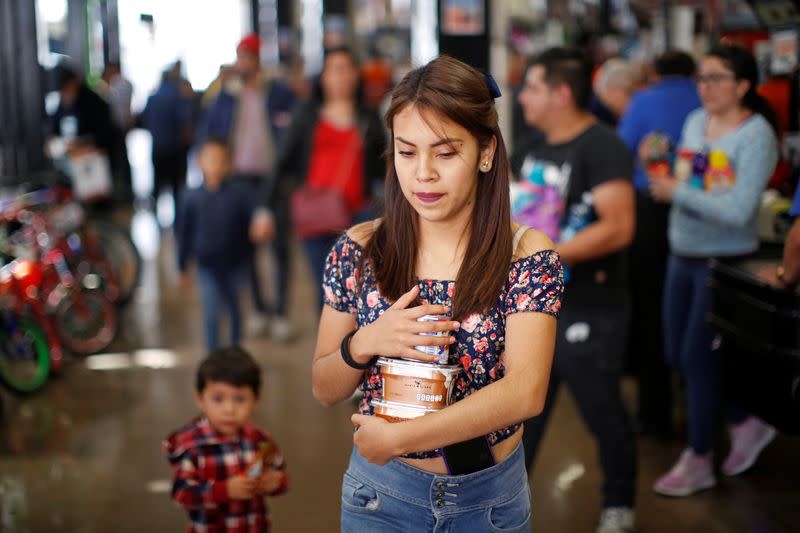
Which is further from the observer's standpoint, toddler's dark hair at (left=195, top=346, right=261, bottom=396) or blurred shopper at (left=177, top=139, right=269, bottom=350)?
blurred shopper at (left=177, top=139, right=269, bottom=350)

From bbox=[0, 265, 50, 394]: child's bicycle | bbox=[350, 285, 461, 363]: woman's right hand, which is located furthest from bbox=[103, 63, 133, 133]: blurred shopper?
bbox=[350, 285, 461, 363]: woman's right hand

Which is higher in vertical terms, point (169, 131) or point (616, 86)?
point (616, 86)

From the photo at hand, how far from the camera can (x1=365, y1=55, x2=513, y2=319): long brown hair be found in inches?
75.1

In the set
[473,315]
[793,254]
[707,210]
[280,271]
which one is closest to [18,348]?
[280,271]

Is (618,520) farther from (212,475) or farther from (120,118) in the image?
(120,118)

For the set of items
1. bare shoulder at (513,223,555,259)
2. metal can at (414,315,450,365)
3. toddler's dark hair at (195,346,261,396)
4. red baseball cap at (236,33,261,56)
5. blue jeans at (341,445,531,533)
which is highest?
red baseball cap at (236,33,261,56)

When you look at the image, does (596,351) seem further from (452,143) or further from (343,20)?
(343,20)

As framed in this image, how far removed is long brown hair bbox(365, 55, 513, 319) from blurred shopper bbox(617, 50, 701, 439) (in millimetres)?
3198

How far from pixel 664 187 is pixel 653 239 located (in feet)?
3.92

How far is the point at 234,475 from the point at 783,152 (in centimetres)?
307

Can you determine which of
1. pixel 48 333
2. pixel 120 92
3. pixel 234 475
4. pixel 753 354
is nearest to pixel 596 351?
pixel 753 354

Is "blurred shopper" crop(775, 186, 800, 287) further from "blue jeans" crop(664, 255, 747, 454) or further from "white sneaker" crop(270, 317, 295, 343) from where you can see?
"white sneaker" crop(270, 317, 295, 343)

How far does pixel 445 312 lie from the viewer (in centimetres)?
192

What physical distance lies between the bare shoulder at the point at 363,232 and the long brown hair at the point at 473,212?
0.06ft
